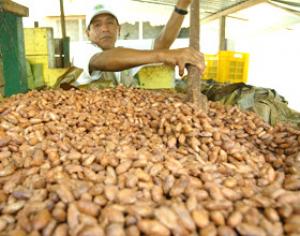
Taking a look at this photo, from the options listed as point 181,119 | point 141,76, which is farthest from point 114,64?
point 181,119

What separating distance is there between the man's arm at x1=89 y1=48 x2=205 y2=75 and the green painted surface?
1.58 feet

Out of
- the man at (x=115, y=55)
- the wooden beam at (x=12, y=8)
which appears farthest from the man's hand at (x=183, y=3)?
the wooden beam at (x=12, y=8)

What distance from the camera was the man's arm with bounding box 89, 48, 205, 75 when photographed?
1414 mm

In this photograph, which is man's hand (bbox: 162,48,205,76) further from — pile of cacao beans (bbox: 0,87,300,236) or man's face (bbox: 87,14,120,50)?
man's face (bbox: 87,14,120,50)

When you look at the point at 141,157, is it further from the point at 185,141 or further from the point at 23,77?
the point at 23,77

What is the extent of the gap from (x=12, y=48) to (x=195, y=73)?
1.23 metres

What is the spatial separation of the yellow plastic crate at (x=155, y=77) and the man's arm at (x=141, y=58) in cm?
40

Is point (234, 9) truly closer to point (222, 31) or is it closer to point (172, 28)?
point (222, 31)

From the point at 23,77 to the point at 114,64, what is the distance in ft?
2.44

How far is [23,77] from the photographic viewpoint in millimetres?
2109

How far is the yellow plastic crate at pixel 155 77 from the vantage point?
2.18 metres

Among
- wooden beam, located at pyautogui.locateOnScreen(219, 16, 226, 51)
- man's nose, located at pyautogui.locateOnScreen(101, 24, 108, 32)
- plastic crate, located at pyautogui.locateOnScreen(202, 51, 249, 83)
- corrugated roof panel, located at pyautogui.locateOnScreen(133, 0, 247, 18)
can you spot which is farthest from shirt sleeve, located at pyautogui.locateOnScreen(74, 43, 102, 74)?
wooden beam, located at pyautogui.locateOnScreen(219, 16, 226, 51)

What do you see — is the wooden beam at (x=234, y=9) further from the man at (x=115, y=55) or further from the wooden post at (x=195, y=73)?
the wooden post at (x=195, y=73)

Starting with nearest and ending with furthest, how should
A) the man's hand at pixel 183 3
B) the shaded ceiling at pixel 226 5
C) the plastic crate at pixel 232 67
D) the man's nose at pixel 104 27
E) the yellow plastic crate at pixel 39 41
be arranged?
the man's hand at pixel 183 3 < the man's nose at pixel 104 27 < the yellow plastic crate at pixel 39 41 < the shaded ceiling at pixel 226 5 < the plastic crate at pixel 232 67
